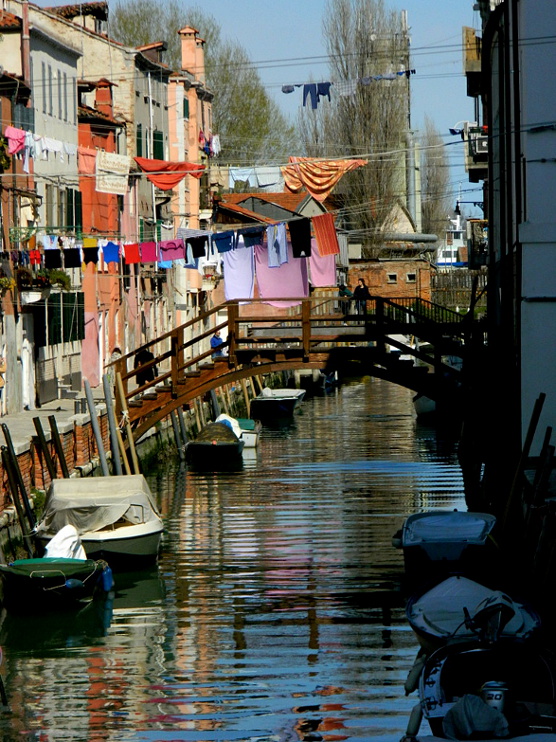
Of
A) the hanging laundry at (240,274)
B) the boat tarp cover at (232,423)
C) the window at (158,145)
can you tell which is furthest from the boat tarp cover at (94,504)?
the window at (158,145)

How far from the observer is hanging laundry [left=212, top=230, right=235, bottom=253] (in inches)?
1156

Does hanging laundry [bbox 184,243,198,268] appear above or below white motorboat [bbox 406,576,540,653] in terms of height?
above

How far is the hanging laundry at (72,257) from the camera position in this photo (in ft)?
97.0

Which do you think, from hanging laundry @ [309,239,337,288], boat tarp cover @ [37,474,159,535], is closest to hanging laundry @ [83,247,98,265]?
hanging laundry @ [309,239,337,288]

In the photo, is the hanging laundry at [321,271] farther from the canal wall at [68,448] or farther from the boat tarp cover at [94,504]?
the boat tarp cover at [94,504]

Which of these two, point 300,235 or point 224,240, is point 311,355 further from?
point 224,240

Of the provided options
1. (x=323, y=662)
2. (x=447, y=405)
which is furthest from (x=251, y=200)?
(x=323, y=662)

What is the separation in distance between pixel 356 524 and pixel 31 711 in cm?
1233

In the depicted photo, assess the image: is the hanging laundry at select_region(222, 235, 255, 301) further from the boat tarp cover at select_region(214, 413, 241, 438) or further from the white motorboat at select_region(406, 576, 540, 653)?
the white motorboat at select_region(406, 576, 540, 653)

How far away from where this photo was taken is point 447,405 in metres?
27.3

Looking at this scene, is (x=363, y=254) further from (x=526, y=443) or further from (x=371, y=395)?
(x=526, y=443)

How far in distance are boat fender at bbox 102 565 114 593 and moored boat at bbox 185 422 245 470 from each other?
1400 cm

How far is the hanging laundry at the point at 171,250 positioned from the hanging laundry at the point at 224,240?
3.41 feet

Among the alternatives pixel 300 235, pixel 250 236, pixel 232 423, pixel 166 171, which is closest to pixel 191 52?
pixel 232 423
